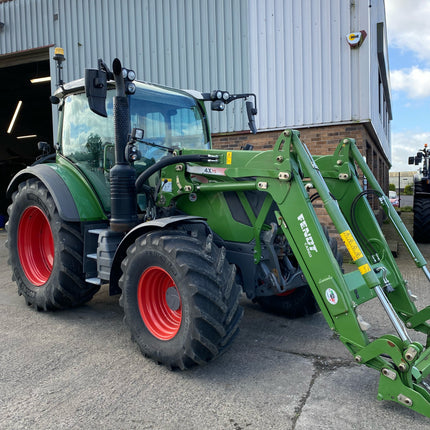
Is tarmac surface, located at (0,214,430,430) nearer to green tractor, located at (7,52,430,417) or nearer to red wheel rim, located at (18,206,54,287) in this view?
green tractor, located at (7,52,430,417)

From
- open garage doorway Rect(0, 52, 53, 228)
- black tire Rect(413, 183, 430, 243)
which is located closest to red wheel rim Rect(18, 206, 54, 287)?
black tire Rect(413, 183, 430, 243)

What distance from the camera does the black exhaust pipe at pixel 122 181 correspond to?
3963 mm

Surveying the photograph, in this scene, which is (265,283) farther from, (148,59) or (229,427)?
(148,59)

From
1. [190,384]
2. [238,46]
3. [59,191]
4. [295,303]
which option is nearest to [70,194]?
[59,191]

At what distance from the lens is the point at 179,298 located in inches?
134

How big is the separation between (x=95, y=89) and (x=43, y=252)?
7.76 feet

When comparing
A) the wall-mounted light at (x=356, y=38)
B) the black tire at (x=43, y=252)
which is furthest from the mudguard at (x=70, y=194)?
the wall-mounted light at (x=356, y=38)

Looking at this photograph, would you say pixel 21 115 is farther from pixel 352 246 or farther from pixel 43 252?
pixel 352 246

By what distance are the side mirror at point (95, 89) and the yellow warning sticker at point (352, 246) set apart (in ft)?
6.76

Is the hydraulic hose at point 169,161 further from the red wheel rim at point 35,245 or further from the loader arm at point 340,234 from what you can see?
the red wheel rim at point 35,245

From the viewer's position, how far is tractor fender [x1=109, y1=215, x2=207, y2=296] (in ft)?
11.2

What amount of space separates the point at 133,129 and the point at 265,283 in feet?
5.74

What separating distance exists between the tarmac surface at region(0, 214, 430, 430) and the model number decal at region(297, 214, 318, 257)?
939 mm

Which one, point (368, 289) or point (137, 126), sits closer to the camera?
point (368, 289)
